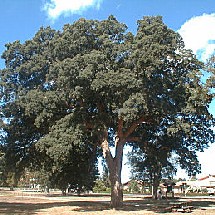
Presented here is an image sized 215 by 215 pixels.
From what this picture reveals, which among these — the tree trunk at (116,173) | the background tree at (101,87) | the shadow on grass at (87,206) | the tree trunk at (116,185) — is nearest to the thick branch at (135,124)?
the background tree at (101,87)

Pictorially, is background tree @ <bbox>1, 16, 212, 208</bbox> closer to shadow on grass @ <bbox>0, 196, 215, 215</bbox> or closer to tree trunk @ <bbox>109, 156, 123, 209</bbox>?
tree trunk @ <bbox>109, 156, 123, 209</bbox>

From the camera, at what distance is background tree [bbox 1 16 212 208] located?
81.9 ft

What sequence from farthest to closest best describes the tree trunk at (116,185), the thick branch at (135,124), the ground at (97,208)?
the thick branch at (135,124), the tree trunk at (116,185), the ground at (97,208)

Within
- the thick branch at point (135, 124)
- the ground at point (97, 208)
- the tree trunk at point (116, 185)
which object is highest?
the thick branch at point (135, 124)

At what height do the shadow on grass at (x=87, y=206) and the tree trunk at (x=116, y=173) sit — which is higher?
the tree trunk at (x=116, y=173)

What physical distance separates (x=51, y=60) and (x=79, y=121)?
6597 mm

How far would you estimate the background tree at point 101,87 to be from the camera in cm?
2495

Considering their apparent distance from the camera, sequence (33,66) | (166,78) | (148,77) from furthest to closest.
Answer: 1. (33,66)
2. (166,78)
3. (148,77)

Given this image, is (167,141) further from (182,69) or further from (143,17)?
(143,17)

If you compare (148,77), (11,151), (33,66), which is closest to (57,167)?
(11,151)

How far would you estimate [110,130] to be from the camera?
3359 centimetres

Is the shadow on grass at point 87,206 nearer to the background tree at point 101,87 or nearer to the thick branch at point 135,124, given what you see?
the background tree at point 101,87

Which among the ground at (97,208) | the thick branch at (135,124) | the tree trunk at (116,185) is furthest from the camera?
the thick branch at (135,124)

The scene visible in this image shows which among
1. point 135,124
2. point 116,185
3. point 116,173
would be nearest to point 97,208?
point 116,185
